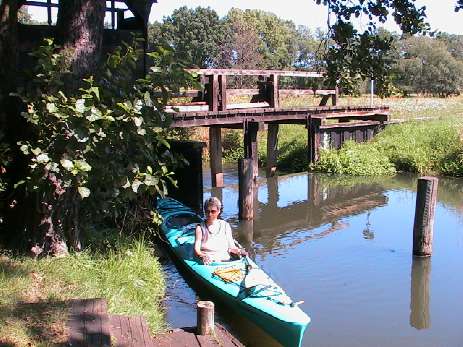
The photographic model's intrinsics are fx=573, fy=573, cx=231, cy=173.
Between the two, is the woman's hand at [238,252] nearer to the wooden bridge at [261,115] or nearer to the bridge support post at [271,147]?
the wooden bridge at [261,115]

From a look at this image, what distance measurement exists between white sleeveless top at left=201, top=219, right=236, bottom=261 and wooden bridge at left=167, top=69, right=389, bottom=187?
3038 millimetres

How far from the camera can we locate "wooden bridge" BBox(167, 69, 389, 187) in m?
14.1

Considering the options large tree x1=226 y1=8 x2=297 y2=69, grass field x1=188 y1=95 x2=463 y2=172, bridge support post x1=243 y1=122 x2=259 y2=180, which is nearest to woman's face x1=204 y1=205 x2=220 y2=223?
bridge support post x1=243 y1=122 x2=259 y2=180

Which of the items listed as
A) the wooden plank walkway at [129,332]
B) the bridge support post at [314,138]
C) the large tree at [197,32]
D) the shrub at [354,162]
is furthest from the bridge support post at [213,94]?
the large tree at [197,32]

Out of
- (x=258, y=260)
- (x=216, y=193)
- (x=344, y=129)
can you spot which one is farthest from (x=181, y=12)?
(x=258, y=260)

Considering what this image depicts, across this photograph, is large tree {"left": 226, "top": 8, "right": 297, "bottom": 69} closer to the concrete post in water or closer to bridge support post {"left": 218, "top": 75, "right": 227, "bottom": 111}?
bridge support post {"left": 218, "top": 75, "right": 227, "bottom": 111}

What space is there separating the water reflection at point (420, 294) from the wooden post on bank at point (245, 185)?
3992 mm

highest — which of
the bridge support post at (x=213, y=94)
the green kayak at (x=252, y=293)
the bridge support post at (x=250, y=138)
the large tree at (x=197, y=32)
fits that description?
Result: the large tree at (x=197, y=32)

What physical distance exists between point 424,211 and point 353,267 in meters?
1.55

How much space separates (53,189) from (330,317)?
4.03 meters

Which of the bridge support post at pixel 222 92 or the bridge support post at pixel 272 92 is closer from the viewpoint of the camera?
the bridge support post at pixel 222 92

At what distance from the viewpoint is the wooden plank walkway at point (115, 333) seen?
445 centimetres

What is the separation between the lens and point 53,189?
640 cm

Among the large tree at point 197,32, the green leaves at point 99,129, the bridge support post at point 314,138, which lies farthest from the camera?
the large tree at point 197,32
